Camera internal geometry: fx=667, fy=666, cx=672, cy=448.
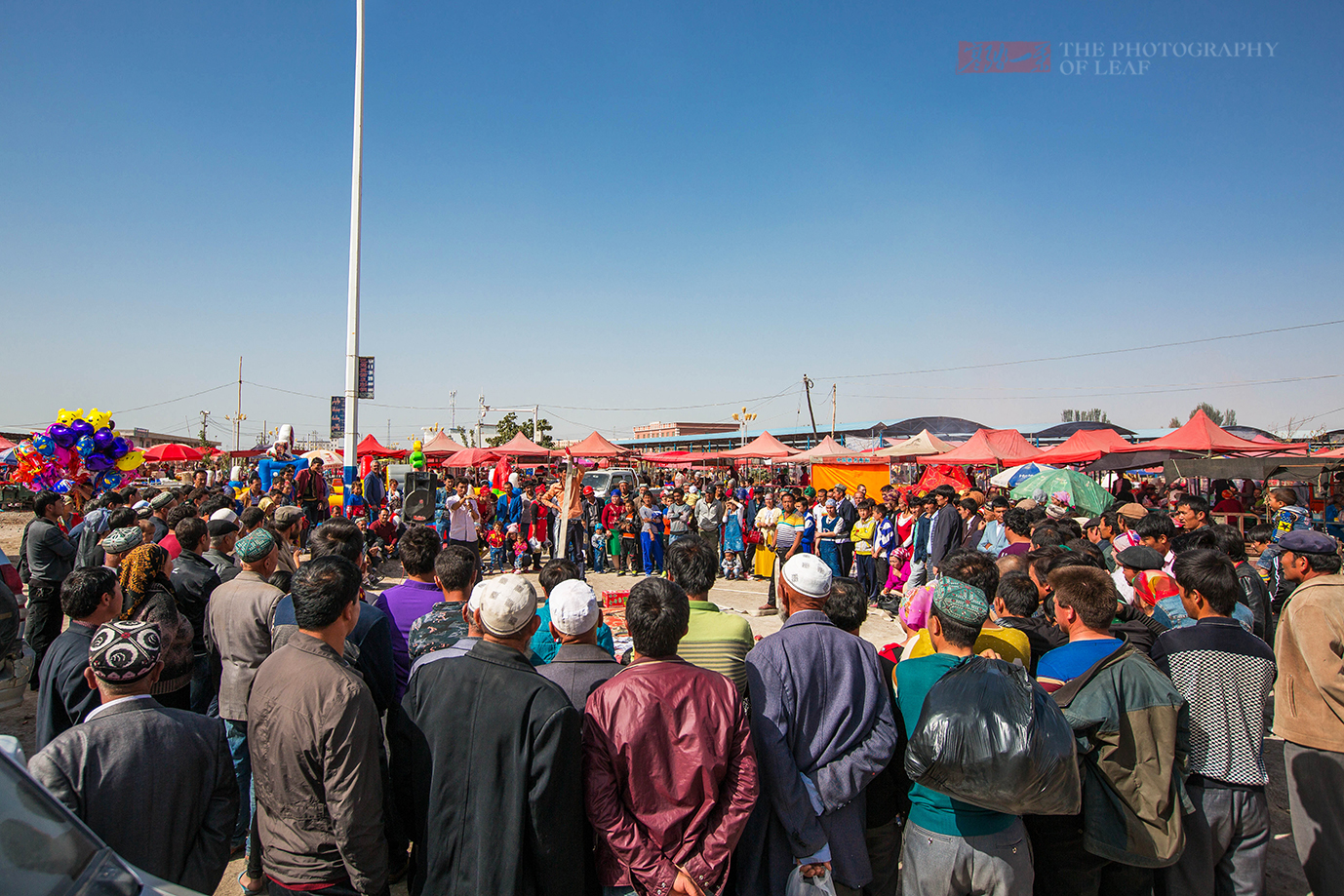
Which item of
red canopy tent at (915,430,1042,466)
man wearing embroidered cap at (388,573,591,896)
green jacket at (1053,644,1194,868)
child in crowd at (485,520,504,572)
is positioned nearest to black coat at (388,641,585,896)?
man wearing embroidered cap at (388,573,591,896)

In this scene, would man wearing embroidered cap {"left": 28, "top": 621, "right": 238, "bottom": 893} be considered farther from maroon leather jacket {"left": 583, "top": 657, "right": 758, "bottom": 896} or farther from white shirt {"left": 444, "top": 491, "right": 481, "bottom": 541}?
white shirt {"left": 444, "top": 491, "right": 481, "bottom": 541}

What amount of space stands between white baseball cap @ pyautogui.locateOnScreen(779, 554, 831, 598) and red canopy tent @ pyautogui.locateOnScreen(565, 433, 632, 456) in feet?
52.1

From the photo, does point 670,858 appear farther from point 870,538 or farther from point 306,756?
point 870,538

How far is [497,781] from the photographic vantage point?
213 cm

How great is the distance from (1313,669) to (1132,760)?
52.7 inches

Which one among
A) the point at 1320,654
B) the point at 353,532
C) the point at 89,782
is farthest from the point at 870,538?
the point at 89,782

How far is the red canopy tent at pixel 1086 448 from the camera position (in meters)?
17.1

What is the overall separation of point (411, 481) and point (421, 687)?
15.1 metres

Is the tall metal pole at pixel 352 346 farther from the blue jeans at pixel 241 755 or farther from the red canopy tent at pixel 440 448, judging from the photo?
the red canopy tent at pixel 440 448

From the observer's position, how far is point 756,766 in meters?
2.39

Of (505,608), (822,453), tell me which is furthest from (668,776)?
(822,453)

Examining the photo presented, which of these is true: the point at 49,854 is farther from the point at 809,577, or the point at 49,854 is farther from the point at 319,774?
the point at 809,577

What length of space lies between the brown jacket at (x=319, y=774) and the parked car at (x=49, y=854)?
25.7 inches

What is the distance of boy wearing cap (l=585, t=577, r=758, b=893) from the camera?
7.19ft
